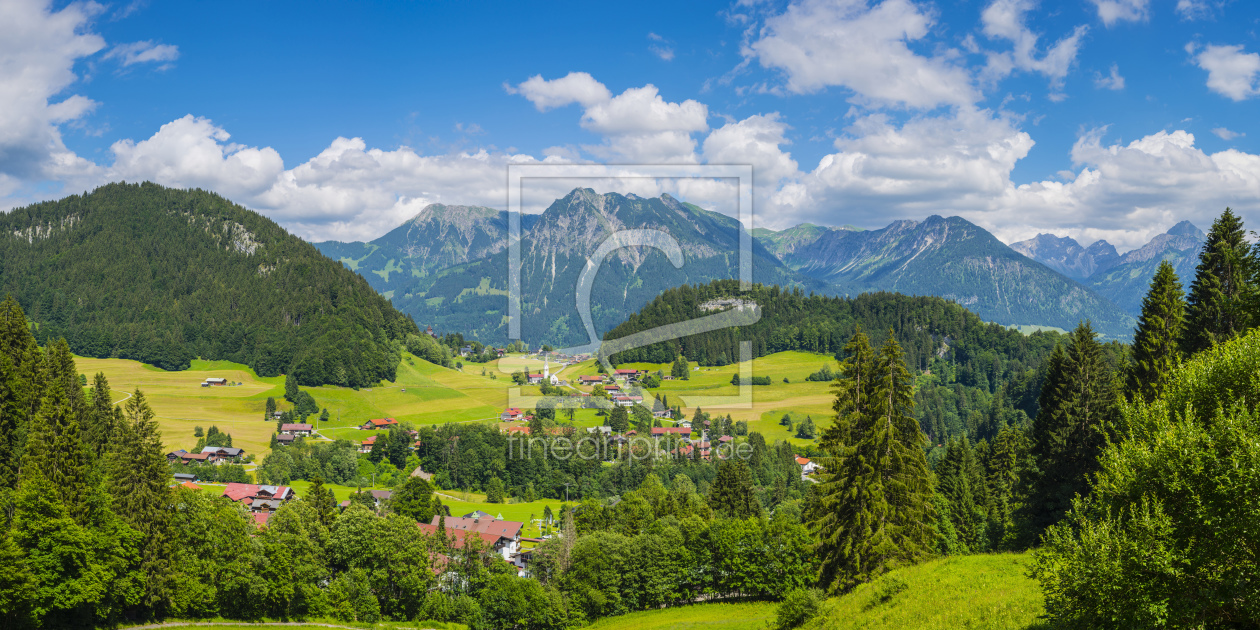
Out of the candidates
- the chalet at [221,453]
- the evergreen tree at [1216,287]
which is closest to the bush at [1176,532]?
the evergreen tree at [1216,287]

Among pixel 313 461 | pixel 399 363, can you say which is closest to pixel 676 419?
pixel 313 461

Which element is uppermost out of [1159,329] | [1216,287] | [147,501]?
[1216,287]

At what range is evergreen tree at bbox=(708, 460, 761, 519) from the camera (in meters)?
55.9

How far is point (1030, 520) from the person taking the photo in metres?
33.7

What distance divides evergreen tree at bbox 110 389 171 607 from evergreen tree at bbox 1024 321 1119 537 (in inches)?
1840

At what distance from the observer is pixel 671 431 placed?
112 m

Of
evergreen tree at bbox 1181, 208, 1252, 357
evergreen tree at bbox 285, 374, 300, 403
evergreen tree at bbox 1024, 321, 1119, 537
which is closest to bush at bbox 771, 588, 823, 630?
evergreen tree at bbox 1024, 321, 1119, 537

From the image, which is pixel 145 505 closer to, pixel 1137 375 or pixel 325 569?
pixel 325 569

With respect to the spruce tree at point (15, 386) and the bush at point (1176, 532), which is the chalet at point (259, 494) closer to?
the spruce tree at point (15, 386)

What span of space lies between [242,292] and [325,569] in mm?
162679

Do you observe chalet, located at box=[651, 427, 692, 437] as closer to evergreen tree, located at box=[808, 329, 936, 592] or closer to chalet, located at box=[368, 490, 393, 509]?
chalet, located at box=[368, 490, 393, 509]

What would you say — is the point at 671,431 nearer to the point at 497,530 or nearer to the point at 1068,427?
the point at 497,530

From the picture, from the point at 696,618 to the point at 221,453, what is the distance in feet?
269

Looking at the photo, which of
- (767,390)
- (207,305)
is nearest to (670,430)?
(767,390)
